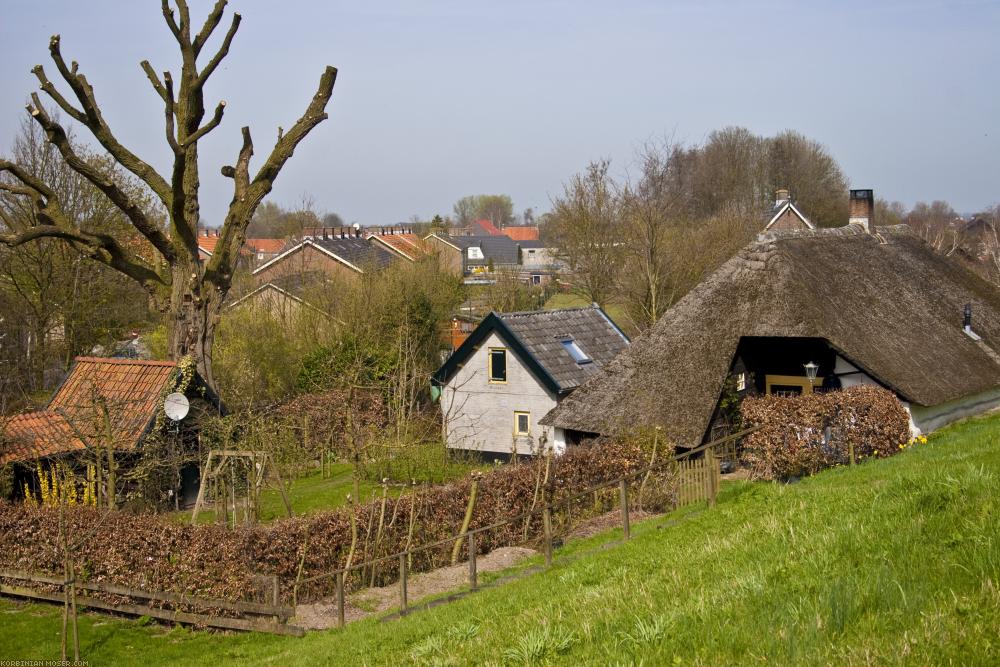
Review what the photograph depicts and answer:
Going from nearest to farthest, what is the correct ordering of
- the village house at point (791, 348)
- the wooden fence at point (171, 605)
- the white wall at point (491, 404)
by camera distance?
the wooden fence at point (171, 605) → the village house at point (791, 348) → the white wall at point (491, 404)

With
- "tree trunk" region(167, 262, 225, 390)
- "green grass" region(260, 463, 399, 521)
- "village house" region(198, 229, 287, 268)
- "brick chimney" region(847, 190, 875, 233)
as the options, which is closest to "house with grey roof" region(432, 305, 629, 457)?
"green grass" region(260, 463, 399, 521)

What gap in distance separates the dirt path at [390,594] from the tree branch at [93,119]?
1235 cm

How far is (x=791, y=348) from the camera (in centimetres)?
2220

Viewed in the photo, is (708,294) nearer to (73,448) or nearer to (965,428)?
(965,428)

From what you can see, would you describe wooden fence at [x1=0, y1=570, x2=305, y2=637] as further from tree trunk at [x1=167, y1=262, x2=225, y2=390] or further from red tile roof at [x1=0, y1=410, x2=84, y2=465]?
tree trunk at [x1=167, y1=262, x2=225, y2=390]

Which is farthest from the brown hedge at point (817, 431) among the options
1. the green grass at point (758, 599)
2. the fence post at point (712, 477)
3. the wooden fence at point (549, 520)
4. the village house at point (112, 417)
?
the village house at point (112, 417)

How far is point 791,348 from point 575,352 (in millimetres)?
8202

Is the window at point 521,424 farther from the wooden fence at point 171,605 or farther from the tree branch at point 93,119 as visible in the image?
the wooden fence at point 171,605

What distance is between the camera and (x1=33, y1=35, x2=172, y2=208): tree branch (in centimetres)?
1986

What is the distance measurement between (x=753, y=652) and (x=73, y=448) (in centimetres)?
1652

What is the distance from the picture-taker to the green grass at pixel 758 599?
17.1 ft

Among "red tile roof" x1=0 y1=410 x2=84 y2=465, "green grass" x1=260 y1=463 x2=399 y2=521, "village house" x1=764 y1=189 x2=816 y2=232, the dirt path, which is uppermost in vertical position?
"village house" x1=764 y1=189 x2=816 y2=232

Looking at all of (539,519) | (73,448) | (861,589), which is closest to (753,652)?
(861,589)

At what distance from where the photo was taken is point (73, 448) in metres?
18.5
